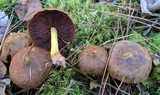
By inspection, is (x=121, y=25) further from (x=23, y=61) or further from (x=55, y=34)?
(x=23, y=61)

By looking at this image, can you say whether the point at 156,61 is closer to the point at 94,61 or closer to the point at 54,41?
the point at 94,61

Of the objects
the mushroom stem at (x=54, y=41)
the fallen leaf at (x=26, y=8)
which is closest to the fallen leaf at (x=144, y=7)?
the mushroom stem at (x=54, y=41)

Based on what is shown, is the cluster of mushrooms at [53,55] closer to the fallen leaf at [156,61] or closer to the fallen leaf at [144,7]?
the fallen leaf at [156,61]

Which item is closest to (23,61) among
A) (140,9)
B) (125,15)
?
(125,15)

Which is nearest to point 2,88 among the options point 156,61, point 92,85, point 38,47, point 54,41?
point 38,47

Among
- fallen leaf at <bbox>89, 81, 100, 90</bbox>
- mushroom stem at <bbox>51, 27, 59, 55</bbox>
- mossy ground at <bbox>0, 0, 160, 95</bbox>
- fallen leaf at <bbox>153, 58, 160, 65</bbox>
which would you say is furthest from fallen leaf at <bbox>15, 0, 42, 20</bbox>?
fallen leaf at <bbox>153, 58, 160, 65</bbox>

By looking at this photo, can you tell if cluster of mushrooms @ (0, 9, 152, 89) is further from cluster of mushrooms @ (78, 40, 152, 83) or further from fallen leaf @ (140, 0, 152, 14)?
fallen leaf @ (140, 0, 152, 14)
